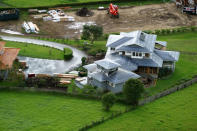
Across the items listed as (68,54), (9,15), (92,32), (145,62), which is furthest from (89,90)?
(9,15)

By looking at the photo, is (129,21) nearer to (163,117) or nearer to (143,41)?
(143,41)

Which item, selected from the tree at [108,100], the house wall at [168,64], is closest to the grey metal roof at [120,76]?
the tree at [108,100]

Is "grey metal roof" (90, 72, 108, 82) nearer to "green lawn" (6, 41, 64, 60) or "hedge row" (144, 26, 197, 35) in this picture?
"green lawn" (6, 41, 64, 60)

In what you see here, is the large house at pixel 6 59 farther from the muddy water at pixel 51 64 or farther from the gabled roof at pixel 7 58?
the muddy water at pixel 51 64

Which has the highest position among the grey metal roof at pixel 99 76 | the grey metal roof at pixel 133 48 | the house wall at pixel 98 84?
the grey metal roof at pixel 133 48

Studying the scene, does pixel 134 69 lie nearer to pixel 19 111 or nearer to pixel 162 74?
pixel 162 74

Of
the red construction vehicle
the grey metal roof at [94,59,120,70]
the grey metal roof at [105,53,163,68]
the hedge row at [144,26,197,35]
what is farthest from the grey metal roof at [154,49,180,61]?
the red construction vehicle
